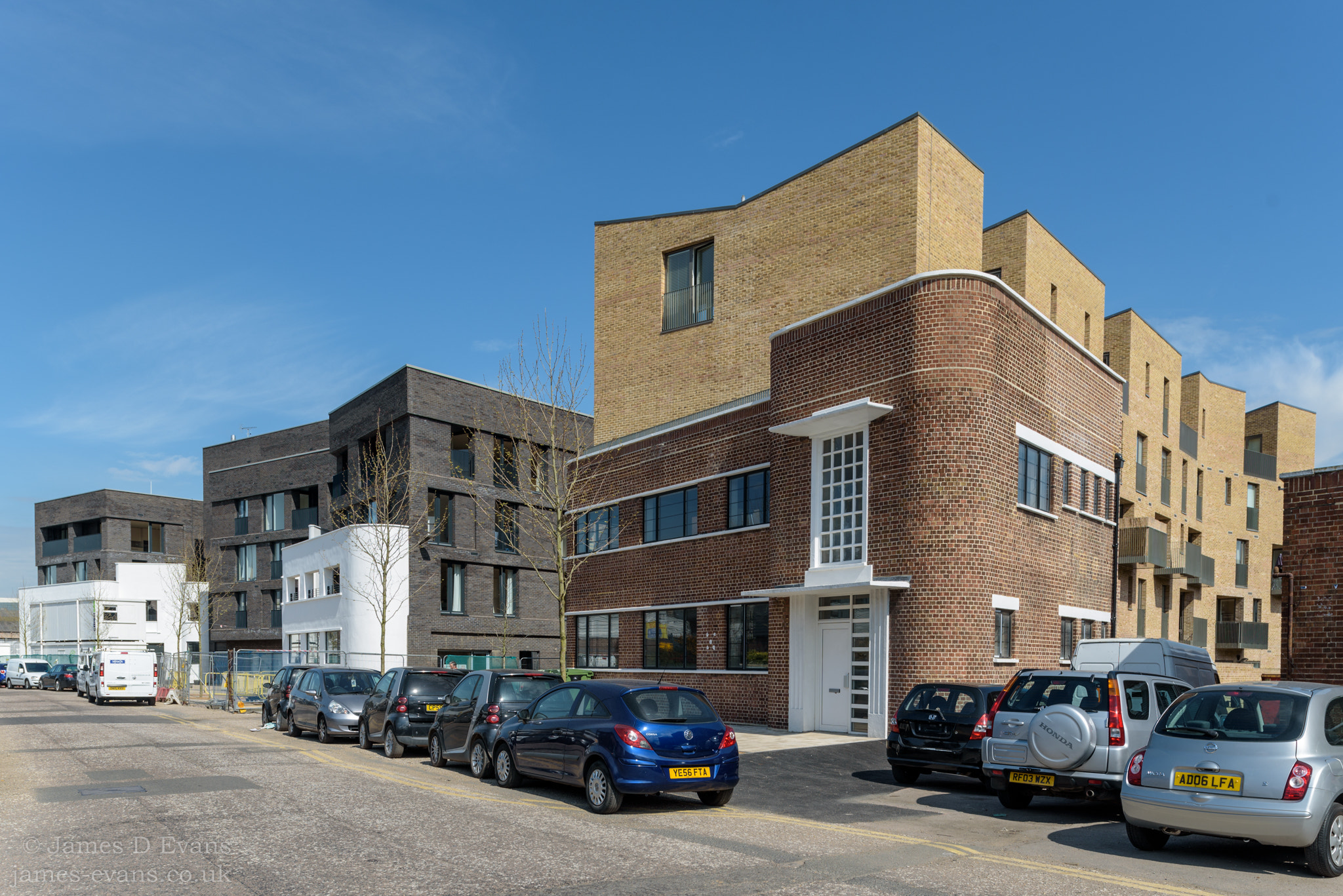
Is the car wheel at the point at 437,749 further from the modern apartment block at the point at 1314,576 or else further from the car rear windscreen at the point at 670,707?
the modern apartment block at the point at 1314,576

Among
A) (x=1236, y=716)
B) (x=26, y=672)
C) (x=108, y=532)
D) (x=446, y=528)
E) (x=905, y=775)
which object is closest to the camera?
(x=1236, y=716)

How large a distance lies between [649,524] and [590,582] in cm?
344

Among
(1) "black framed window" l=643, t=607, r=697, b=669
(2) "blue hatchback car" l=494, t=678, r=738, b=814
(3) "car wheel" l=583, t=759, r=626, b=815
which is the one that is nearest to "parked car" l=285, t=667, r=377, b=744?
(1) "black framed window" l=643, t=607, r=697, b=669

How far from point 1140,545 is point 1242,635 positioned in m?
16.8

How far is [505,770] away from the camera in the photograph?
45.1ft

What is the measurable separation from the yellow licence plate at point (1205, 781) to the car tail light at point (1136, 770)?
0.36m

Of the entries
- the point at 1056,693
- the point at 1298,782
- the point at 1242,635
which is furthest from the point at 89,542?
the point at 1298,782

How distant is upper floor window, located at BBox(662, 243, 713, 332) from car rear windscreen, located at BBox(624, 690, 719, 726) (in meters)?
20.7

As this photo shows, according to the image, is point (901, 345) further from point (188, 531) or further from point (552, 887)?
point (188, 531)

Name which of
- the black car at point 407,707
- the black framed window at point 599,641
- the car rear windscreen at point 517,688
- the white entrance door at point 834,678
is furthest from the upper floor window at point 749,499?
the car rear windscreen at point 517,688

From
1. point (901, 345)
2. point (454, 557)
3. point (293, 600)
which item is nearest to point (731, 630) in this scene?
point (901, 345)

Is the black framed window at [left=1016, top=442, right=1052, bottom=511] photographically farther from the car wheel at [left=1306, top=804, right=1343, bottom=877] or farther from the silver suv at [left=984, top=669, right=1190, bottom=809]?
the car wheel at [left=1306, top=804, right=1343, bottom=877]

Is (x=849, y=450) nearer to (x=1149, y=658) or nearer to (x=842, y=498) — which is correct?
(x=842, y=498)

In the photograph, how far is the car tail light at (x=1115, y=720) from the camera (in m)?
11.4
